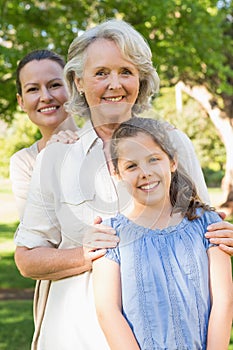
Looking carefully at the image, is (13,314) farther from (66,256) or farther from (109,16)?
(66,256)

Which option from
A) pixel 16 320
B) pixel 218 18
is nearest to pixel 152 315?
pixel 16 320

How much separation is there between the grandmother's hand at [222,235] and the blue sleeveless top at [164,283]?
33 millimetres

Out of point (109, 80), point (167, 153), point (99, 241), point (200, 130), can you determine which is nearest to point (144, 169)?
point (167, 153)

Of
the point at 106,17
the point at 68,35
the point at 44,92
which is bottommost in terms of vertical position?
the point at 44,92

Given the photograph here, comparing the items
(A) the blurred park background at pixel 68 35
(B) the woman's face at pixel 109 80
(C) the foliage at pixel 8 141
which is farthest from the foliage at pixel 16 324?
(C) the foliage at pixel 8 141

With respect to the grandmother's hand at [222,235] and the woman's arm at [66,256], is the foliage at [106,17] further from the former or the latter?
the grandmother's hand at [222,235]

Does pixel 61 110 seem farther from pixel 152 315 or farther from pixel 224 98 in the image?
pixel 224 98

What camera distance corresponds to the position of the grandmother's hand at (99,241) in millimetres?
2139

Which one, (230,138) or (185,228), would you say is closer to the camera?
(185,228)

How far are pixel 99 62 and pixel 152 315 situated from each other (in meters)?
0.94

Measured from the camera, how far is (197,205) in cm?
228

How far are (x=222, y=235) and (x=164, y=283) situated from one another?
256mm

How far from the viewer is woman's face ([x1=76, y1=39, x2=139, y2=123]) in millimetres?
2400

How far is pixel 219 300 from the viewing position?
212 centimetres
